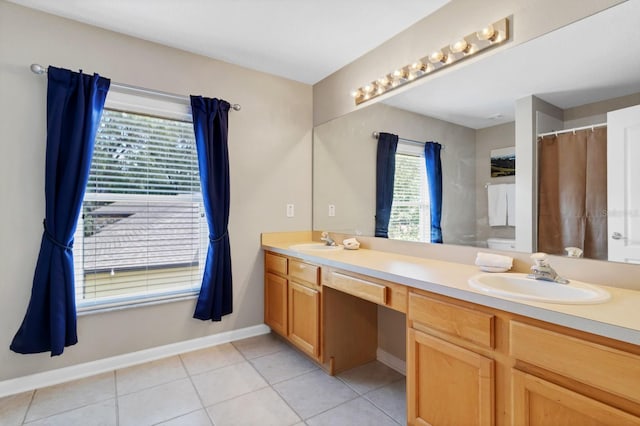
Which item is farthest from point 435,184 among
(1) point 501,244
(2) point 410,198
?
(1) point 501,244

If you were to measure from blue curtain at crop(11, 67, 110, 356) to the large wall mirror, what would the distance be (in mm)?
1949

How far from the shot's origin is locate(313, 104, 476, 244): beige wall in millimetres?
1988

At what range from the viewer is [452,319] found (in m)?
1.39

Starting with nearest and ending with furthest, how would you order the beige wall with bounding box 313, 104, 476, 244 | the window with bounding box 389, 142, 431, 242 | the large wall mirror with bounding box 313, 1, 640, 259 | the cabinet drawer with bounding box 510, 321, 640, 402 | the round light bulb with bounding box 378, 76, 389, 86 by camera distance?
the cabinet drawer with bounding box 510, 321, 640, 402 < the large wall mirror with bounding box 313, 1, 640, 259 < the beige wall with bounding box 313, 104, 476, 244 < the window with bounding box 389, 142, 431, 242 < the round light bulb with bounding box 378, 76, 389, 86

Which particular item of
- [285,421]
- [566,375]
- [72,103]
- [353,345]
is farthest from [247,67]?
[566,375]

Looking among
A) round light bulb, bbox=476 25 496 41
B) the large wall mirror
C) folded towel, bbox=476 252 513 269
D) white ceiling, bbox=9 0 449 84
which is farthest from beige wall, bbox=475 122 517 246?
white ceiling, bbox=9 0 449 84

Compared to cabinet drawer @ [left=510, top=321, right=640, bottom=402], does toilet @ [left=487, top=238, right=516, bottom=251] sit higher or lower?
higher

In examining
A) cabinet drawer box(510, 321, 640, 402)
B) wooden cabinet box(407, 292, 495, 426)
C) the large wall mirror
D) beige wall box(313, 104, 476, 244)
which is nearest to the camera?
cabinet drawer box(510, 321, 640, 402)

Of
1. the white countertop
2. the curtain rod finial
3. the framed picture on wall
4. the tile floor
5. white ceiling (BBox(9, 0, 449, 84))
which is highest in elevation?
white ceiling (BBox(9, 0, 449, 84))

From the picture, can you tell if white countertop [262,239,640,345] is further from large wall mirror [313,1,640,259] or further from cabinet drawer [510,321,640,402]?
large wall mirror [313,1,640,259]

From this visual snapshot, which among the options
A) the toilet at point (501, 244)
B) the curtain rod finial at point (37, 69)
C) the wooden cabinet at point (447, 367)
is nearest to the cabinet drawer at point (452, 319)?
the wooden cabinet at point (447, 367)

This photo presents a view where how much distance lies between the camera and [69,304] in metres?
2.08

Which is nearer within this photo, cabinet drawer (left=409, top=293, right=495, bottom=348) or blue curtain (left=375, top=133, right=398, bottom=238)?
cabinet drawer (left=409, top=293, right=495, bottom=348)

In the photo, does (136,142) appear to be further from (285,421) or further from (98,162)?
(285,421)
